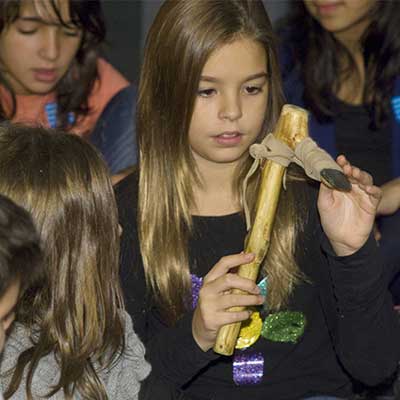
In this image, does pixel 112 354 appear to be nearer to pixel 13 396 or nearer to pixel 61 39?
A: pixel 13 396

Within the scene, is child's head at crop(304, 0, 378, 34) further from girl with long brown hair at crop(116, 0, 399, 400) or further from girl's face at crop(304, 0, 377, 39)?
girl with long brown hair at crop(116, 0, 399, 400)

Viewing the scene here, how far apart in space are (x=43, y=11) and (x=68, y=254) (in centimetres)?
95

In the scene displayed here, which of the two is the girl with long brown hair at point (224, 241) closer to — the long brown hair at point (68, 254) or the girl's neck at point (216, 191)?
the girl's neck at point (216, 191)

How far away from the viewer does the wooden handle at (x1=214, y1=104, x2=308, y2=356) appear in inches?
72.4

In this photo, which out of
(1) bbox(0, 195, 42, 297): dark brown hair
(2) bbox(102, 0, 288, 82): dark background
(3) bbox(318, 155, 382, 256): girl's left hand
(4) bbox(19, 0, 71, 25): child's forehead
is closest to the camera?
(1) bbox(0, 195, 42, 297): dark brown hair

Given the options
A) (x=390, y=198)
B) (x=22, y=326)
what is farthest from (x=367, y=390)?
(x=22, y=326)

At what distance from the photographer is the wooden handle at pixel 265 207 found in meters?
1.84

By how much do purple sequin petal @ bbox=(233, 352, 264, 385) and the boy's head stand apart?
0.55 m

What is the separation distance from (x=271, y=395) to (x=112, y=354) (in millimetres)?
351

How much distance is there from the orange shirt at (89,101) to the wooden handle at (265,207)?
0.91 meters

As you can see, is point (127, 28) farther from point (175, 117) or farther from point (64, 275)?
point (64, 275)

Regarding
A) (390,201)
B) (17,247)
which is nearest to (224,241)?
(390,201)

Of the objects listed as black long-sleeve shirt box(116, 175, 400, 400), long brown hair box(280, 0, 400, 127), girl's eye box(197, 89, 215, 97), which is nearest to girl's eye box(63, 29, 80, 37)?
long brown hair box(280, 0, 400, 127)

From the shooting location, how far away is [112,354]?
1818 mm
